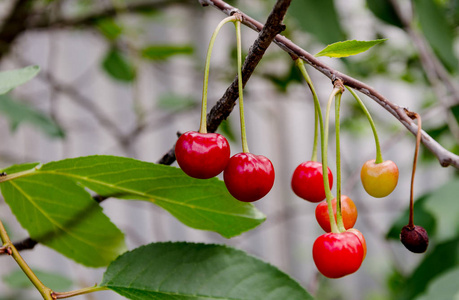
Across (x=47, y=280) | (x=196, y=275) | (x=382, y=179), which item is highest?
(x=382, y=179)

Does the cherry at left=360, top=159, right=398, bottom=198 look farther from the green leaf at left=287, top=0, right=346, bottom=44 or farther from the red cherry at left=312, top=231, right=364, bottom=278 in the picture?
the green leaf at left=287, top=0, right=346, bottom=44

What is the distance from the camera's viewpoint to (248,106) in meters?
2.40

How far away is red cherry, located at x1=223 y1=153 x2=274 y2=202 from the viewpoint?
337mm

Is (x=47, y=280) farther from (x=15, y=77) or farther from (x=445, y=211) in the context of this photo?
(x=445, y=211)

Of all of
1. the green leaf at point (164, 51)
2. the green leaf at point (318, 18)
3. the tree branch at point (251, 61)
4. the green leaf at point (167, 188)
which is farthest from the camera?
the green leaf at point (164, 51)

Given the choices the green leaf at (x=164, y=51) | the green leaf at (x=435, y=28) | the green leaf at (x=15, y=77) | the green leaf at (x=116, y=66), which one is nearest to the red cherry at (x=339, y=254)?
the green leaf at (x=15, y=77)

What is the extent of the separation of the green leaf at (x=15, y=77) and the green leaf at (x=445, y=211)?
0.64m

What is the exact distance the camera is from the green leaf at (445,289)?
0.57 metres

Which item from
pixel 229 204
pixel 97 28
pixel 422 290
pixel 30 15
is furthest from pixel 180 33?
pixel 229 204

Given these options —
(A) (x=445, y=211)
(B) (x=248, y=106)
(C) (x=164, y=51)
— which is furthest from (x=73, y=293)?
(B) (x=248, y=106)

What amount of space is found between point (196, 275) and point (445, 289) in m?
0.36

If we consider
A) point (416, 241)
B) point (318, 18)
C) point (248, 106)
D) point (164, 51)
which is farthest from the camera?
point (248, 106)

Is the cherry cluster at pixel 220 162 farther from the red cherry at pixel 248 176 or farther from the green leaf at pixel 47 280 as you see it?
the green leaf at pixel 47 280

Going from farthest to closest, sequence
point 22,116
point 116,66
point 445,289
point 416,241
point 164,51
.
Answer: point 116,66 → point 164,51 → point 22,116 → point 445,289 → point 416,241
